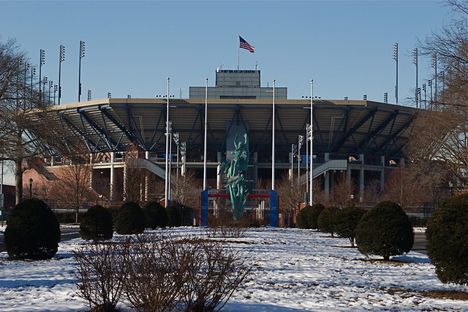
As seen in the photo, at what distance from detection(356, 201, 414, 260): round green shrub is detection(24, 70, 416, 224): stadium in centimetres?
6375

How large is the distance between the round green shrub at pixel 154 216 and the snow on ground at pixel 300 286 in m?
21.6

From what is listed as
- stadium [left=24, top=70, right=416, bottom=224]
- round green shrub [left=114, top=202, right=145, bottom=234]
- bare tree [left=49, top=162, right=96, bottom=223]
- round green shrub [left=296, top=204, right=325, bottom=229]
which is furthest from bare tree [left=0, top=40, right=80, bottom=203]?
stadium [left=24, top=70, right=416, bottom=224]

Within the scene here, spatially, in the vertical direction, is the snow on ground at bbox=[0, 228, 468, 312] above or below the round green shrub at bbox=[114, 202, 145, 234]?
below

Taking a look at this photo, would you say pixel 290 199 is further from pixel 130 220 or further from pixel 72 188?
pixel 130 220

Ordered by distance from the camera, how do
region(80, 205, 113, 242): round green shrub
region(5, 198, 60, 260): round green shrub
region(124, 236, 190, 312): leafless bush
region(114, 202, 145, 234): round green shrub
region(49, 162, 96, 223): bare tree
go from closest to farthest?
1. region(124, 236, 190, 312): leafless bush
2. region(5, 198, 60, 260): round green shrub
3. region(80, 205, 113, 242): round green shrub
4. region(114, 202, 145, 234): round green shrub
5. region(49, 162, 96, 223): bare tree

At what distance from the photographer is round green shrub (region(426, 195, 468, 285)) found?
49.3 ft

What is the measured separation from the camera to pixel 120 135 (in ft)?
328

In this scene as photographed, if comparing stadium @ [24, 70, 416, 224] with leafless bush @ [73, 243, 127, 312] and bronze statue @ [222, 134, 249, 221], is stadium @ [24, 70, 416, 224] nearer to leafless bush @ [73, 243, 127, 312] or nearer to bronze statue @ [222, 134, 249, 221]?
bronze statue @ [222, 134, 249, 221]

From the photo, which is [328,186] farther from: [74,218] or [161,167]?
[74,218]

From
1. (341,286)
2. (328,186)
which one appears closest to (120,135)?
(328,186)

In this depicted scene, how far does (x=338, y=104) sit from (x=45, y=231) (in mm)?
71470

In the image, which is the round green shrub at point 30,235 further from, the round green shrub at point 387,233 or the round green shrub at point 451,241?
the round green shrub at point 451,241

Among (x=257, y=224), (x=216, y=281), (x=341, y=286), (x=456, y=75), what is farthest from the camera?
(x=257, y=224)

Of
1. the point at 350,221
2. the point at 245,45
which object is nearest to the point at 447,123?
the point at 350,221
